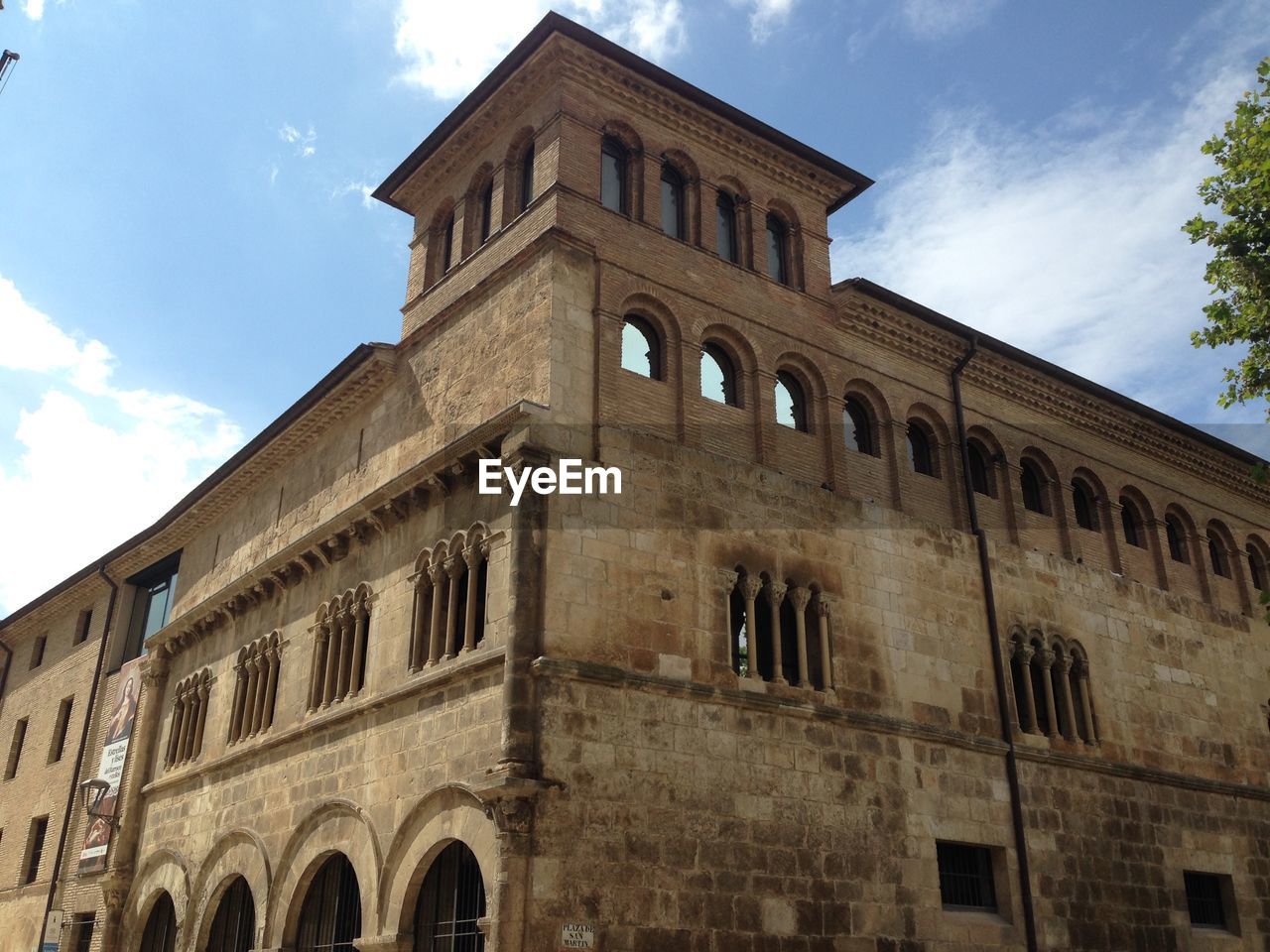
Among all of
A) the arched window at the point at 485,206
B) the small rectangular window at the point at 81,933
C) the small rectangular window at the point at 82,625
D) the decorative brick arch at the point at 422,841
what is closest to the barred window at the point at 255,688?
the decorative brick arch at the point at 422,841

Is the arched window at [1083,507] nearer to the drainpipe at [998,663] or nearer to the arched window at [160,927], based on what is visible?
the drainpipe at [998,663]

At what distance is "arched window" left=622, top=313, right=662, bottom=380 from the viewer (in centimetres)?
1584

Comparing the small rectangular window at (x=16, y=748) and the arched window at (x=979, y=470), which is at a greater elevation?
the arched window at (x=979, y=470)

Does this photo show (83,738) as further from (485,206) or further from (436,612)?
(485,206)

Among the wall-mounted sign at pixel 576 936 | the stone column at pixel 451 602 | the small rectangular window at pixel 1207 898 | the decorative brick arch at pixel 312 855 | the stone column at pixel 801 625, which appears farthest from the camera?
the small rectangular window at pixel 1207 898

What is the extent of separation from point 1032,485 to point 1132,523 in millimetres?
2950

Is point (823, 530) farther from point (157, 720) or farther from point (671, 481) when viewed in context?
point (157, 720)

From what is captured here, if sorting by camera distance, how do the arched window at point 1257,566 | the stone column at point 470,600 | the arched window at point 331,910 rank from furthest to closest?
the arched window at point 1257,566 → the arched window at point 331,910 → the stone column at point 470,600

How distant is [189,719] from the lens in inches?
862

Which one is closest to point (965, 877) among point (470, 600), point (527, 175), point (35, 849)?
point (470, 600)

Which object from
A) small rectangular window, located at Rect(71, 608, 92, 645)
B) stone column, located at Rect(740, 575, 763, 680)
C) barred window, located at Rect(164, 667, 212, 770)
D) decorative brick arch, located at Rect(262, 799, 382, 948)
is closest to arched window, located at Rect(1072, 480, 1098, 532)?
stone column, located at Rect(740, 575, 763, 680)

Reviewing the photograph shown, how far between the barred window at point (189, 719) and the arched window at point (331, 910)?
6.00m

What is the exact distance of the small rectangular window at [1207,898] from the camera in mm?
18375

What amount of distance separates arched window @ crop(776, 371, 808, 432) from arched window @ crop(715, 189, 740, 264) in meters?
2.01
